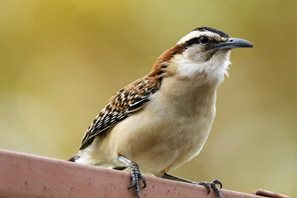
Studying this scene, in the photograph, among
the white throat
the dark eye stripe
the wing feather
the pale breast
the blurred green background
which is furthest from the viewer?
the blurred green background

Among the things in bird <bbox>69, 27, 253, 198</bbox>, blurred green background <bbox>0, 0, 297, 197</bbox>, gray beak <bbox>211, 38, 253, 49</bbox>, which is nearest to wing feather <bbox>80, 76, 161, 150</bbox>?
bird <bbox>69, 27, 253, 198</bbox>

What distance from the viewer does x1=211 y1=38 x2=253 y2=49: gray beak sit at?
5383mm

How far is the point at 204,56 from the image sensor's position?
5.46 meters

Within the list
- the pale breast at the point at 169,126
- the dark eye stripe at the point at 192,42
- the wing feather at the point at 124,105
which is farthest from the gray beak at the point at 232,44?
the wing feather at the point at 124,105

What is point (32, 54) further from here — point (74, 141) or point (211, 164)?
point (211, 164)

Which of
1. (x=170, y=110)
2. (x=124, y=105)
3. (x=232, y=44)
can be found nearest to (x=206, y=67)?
(x=232, y=44)

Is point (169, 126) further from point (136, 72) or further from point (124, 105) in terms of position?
point (136, 72)

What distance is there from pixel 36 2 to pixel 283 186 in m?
2.74

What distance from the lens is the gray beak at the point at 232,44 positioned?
5383mm

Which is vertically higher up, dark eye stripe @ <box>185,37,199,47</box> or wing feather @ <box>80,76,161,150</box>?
dark eye stripe @ <box>185,37,199,47</box>

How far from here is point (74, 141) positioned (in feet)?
24.8

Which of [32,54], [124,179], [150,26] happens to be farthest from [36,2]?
[124,179]

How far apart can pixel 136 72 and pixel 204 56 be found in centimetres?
248

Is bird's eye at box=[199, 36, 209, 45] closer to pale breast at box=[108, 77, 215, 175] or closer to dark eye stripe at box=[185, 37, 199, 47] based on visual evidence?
dark eye stripe at box=[185, 37, 199, 47]
